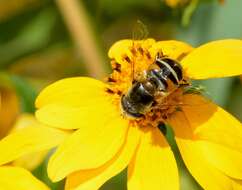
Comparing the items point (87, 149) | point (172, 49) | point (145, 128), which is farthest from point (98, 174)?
point (172, 49)

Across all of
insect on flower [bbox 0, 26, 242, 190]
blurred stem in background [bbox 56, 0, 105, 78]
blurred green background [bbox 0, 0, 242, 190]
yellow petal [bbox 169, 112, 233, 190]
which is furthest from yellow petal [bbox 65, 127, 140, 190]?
blurred stem in background [bbox 56, 0, 105, 78]

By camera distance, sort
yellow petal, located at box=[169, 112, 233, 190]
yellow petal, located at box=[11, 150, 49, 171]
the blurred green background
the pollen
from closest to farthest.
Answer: yellow petal, located at box=[169, 112, 233, 190] → the pollen → yellow petal, located at box=[11, 150, 49, 171] → the blurred green background

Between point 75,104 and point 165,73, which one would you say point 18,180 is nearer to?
point 75,104

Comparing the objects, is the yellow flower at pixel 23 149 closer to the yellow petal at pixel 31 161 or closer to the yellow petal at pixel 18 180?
the yellow petal at pixel 18 180

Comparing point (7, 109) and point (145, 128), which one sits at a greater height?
point (145, 128)

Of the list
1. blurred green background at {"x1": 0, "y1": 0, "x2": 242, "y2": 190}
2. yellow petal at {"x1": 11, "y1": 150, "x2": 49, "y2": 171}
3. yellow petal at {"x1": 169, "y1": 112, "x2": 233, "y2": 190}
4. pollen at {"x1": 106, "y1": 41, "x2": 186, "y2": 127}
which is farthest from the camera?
blurred green background at {"x1": 0, "y1": 0, "x2": 242, "y2": 190}

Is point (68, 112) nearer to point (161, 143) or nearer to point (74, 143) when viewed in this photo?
point (74, 143)

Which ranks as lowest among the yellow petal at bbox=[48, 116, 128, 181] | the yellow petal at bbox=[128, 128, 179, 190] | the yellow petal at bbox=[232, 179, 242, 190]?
the yellow petal at bbox=[232, 179, 242, 190]

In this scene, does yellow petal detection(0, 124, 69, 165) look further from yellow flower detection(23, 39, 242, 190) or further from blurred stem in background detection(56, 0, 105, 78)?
blurred stem in background detection(56, 0, 105, 78)
